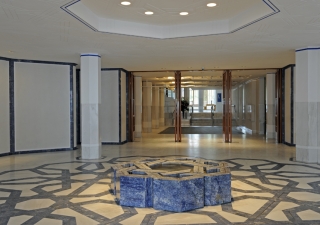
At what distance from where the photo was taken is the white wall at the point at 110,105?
51.3ft

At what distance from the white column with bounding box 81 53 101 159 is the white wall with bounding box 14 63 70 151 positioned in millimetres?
2690

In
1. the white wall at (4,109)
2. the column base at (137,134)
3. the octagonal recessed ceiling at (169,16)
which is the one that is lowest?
the column base at (137,134)

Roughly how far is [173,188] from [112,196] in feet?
5.10

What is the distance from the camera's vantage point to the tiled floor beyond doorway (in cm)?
530

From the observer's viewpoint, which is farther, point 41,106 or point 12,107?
point 41,106

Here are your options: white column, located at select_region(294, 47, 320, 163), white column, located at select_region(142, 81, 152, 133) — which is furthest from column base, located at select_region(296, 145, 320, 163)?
white column, located at select_region(142, 81, 152, 133)

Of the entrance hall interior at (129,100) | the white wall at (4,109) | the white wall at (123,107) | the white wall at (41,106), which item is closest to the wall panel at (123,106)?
the white wall at (123,107)

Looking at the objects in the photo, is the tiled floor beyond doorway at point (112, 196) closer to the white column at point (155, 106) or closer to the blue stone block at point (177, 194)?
the blue stone block at point (177, 194)

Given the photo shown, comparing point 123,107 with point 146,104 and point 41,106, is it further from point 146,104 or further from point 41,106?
point 146,104

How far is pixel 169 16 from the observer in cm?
834

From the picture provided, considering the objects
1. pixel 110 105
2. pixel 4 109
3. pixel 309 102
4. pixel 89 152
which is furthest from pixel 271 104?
pixel 4 109

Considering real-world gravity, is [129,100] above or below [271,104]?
above

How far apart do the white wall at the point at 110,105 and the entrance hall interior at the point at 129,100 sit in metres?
0.05

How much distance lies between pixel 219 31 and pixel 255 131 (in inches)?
576
